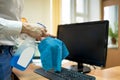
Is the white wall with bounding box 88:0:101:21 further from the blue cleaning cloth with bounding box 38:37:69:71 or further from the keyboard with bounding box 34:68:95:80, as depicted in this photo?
the blue cleaning cloth with bounding box 38:37:69:71

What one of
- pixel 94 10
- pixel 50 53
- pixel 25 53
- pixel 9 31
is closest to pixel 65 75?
pixel 50 53

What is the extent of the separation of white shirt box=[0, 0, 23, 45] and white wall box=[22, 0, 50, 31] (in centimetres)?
130

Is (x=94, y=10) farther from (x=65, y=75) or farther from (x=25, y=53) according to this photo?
(x=25, y=53)

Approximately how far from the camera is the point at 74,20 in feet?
11.9

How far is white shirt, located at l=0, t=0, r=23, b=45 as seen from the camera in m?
0.94

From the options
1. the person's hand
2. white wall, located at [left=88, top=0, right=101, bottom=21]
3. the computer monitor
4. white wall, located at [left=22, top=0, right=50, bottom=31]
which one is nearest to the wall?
white wall, located at [left=88, top=0, right=101, bottom=21]

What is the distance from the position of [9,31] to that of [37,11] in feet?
5.41

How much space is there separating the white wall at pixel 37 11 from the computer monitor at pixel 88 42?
1.00 metres

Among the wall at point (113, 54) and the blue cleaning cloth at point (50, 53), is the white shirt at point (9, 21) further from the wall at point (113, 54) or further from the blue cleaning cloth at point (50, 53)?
the wall at point (113, 54)

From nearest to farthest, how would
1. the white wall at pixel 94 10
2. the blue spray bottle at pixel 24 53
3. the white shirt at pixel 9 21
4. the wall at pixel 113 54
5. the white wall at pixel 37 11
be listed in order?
the white shirt at pixel 9 21
the blue spray bottle at pixel 24 53
the white wall at pixel 37 11
the wall at pixel 113 54
the white wall at pixel 94 10

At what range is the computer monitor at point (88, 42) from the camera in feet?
4.05

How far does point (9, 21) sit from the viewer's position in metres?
0.97

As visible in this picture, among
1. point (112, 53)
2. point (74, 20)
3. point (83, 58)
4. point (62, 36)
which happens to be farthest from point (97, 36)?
point (112, 53)

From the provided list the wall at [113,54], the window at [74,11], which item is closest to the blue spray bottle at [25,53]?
the window at [74,11]
